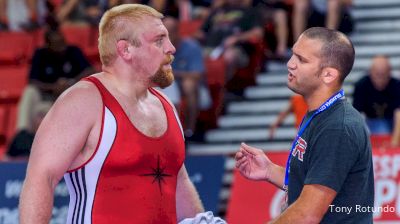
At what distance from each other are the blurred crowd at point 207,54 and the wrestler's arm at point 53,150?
627cm

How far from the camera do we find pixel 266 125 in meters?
12.3

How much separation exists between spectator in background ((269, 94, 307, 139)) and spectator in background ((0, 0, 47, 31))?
3997mm

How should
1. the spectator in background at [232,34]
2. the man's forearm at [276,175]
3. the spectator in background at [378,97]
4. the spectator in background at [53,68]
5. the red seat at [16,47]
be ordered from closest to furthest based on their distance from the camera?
the man's forearm at [276,175] → the spectator in background at [378,97] → the spectator in background at [53,68] → the spectator in background at [232,34] → the red seat at [16,47]

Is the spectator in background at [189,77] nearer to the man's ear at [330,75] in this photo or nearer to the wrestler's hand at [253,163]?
the wrestler's hand at [253,163]

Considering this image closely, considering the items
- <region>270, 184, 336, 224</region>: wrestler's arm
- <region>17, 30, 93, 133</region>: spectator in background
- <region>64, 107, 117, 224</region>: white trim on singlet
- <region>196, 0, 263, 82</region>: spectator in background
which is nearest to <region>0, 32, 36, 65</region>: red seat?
<region>17, 30, 93, 133</region>: spectator in background

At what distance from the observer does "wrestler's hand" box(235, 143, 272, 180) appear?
18.1 feet

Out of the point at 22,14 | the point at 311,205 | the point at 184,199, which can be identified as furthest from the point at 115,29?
the point at 22,14

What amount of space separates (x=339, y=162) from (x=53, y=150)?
4.28 feet

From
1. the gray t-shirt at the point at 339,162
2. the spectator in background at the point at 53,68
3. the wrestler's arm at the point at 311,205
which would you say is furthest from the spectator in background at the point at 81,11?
the wrestler's arm at the point at 311,205

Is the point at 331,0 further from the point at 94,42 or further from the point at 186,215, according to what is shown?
the point at 186,215

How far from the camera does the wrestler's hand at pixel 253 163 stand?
5.52 meters

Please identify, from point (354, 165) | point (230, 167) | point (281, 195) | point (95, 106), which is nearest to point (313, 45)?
point (354, 165)

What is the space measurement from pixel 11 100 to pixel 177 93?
7.97 ft

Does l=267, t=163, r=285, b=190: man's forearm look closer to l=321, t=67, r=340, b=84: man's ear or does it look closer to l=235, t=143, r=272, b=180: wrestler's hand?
l=235, t=143, r=272, b=180: wrestler's hand
